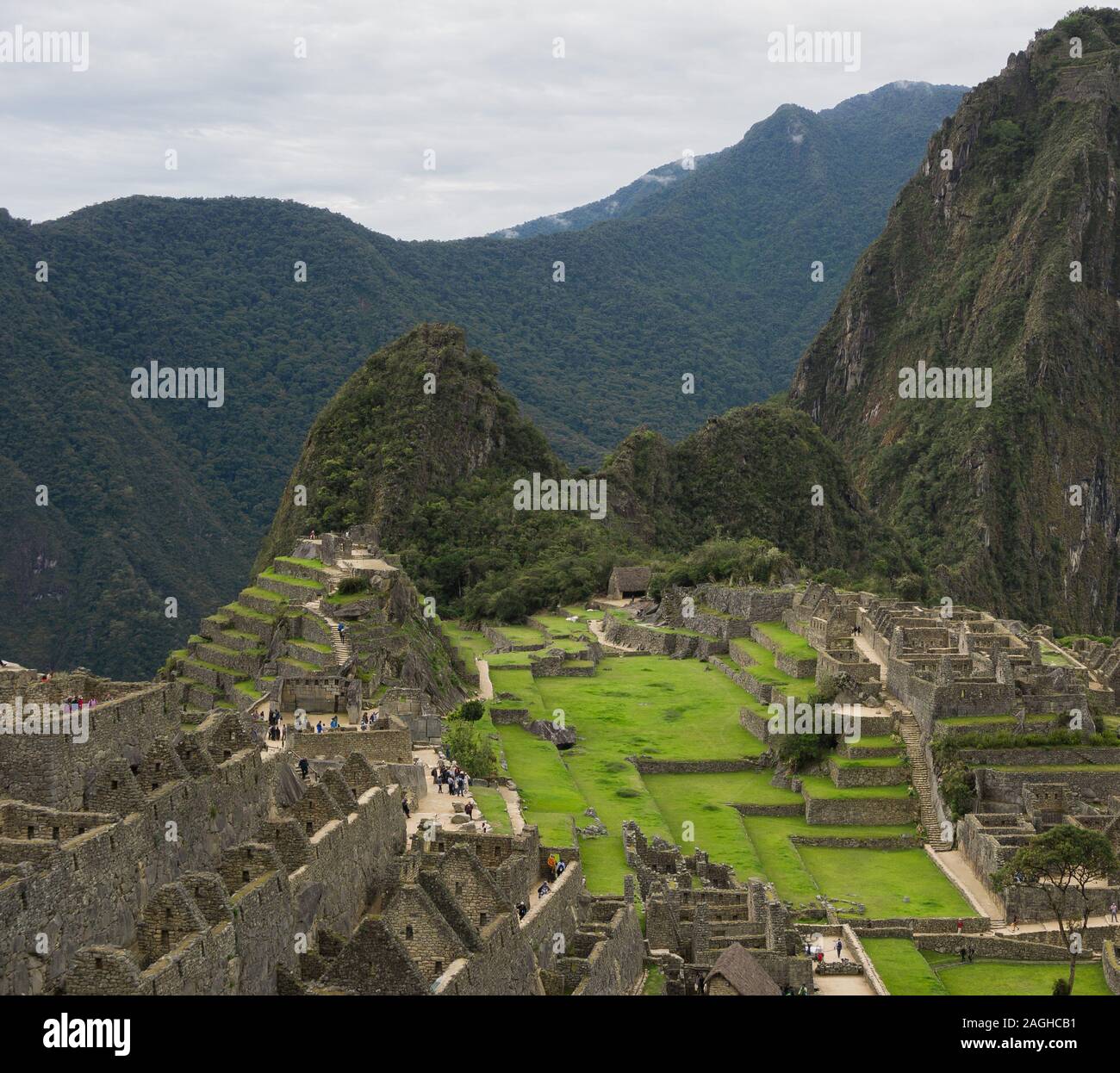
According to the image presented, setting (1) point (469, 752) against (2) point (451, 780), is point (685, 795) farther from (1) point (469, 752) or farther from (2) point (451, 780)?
(2) point (451, 780)

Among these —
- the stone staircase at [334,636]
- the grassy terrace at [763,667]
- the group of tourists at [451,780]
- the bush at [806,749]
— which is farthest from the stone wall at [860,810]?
the group of tourists at [451,780]

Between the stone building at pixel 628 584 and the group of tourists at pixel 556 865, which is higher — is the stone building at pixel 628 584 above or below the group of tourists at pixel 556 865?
below

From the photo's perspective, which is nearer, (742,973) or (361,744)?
(742,973)

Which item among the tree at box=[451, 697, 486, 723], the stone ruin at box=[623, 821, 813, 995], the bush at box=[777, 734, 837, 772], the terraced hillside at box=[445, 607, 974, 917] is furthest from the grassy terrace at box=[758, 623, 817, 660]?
the stone ruin at box=[623, 821, 813, 995]

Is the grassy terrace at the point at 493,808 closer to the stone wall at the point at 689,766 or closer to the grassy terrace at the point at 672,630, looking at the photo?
the stone wall at the point at 689,766

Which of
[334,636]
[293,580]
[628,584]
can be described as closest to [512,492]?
[628,584]
